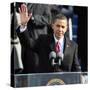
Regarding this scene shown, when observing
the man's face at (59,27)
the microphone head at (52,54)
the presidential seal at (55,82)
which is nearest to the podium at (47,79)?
the presidential seal at (55,82)

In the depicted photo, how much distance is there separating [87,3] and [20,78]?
658mm

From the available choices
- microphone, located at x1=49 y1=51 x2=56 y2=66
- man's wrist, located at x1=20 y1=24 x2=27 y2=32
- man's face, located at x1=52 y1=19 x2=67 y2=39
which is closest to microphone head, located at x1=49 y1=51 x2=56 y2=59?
microphone, located at x1=49 y1=51 x2=56 y2=66

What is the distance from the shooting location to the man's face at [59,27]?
1.86 m

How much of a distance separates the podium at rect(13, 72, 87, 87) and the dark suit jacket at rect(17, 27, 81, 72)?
0.03 m

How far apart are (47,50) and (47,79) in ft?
0.59

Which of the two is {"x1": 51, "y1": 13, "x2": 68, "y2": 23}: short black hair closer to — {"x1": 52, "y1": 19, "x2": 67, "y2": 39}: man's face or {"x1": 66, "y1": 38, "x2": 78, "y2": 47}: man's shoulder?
{"x1": 52, "y1": 19, "x2": 67, "y2": 39}: man's face

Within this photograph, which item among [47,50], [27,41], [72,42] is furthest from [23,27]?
[72,42]

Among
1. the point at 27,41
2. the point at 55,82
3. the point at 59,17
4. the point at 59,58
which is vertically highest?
the point at 59,17

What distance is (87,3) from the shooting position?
1941mm

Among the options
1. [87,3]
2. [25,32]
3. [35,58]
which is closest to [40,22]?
[25,32]

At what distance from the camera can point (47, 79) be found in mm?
1842

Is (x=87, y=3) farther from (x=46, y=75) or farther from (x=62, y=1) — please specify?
(x=46, y=75)

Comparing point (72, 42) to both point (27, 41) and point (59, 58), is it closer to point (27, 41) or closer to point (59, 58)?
point (59, 58)

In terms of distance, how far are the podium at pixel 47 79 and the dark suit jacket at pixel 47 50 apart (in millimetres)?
32
